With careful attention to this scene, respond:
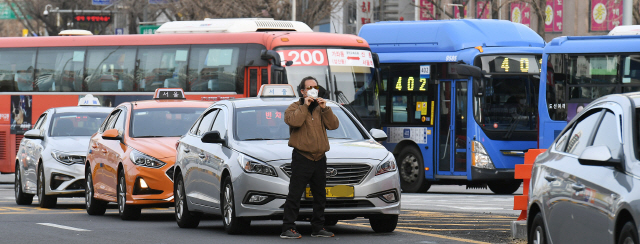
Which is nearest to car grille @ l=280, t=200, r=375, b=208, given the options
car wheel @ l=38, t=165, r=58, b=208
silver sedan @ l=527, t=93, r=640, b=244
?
silver sedan @ l=527, t=93, r=640, b=244

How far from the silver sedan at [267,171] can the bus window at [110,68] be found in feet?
42.9

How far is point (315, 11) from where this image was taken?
40125 millimetres

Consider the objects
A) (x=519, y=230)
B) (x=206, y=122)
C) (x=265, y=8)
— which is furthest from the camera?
(x=265, y=8)

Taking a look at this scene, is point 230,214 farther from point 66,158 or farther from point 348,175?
point 66,158

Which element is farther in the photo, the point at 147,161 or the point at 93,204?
the point at 93,204

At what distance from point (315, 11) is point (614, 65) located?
71.7ft

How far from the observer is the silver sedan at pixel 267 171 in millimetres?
10922

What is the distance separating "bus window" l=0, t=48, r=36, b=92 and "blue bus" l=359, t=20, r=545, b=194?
8.97 metres

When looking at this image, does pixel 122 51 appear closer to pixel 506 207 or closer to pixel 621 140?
pixel 506 207

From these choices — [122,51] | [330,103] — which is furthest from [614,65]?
[122,51]

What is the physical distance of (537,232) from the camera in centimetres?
812

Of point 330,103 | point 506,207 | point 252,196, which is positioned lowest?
point 506,207

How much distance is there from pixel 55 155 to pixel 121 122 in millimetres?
2142

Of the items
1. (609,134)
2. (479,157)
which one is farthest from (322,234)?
(479,157)
